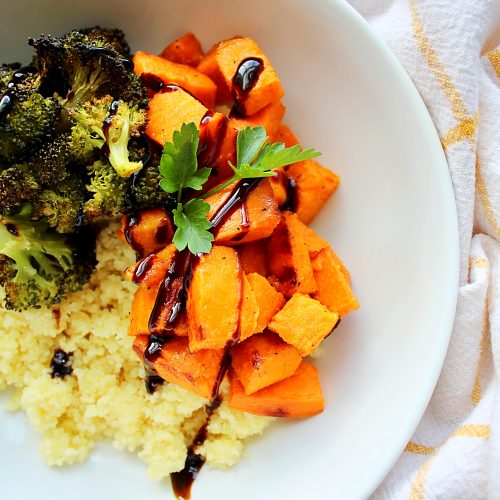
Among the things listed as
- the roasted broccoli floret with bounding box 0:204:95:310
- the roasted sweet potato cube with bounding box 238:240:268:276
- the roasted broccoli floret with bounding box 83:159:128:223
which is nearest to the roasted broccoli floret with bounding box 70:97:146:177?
the roasted broccoli floret with bounding box 83:159:128:223

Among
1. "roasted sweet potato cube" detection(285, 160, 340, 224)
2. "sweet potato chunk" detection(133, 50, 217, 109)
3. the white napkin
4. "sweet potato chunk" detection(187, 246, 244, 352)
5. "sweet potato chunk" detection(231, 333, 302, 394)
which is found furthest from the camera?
"roasted sweet potato cube" detection(285, 160, 340, 224)

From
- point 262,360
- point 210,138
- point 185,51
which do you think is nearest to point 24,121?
point 210,138

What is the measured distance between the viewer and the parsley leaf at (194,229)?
8.68 feet

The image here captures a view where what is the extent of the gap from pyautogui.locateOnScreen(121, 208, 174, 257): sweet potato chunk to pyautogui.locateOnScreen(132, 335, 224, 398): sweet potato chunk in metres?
0.41

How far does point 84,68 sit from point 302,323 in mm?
1447

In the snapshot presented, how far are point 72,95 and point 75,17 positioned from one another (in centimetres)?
58

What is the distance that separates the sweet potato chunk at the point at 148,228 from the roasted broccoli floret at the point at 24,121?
484 millimetres

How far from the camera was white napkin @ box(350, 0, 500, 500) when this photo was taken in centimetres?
304

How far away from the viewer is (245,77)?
9.65 feet

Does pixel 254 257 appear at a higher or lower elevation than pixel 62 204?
lower

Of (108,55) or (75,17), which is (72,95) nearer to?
(108,55)

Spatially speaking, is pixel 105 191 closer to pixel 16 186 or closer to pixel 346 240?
pixel 16 186

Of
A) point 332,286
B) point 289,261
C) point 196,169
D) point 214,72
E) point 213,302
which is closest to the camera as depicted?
point 213,302

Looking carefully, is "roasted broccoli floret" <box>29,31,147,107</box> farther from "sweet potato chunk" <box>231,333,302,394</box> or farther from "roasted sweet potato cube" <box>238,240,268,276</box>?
"sweet potato chunk" <box>231,333,302,394</box>
